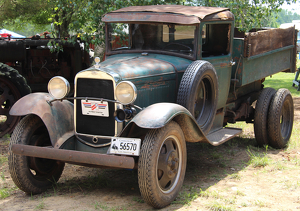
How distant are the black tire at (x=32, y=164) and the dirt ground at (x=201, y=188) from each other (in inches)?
4.5

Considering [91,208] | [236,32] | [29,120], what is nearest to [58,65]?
[236,32]

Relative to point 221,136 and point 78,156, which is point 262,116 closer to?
point 221,136

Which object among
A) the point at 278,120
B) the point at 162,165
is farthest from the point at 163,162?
the point at 278,120

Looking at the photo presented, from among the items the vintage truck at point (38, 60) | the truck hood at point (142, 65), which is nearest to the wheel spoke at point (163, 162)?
the truck hood at point (142, 65)

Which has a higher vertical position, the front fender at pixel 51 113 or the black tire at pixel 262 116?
the front fender at pixel 51 113

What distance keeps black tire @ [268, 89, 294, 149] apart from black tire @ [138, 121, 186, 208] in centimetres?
218

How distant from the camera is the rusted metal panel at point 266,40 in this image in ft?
16.8

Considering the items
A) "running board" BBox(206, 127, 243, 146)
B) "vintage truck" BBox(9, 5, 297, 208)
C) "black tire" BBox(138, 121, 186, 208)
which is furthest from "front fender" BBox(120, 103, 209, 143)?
"running board" BBox(206, 127, 243, 146)

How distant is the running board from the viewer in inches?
175

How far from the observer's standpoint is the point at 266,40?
5.59m

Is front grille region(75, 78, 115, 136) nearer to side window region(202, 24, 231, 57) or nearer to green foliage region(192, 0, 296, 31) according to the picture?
side window region(202, 24, 231, 57)

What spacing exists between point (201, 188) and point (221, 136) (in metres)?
0.92

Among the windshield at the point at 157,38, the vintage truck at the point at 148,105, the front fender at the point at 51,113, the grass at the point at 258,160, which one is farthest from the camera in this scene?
the grass at the point at 258,160

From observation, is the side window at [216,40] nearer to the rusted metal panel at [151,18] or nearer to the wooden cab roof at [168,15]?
the wooden cab roof at [168,15]
